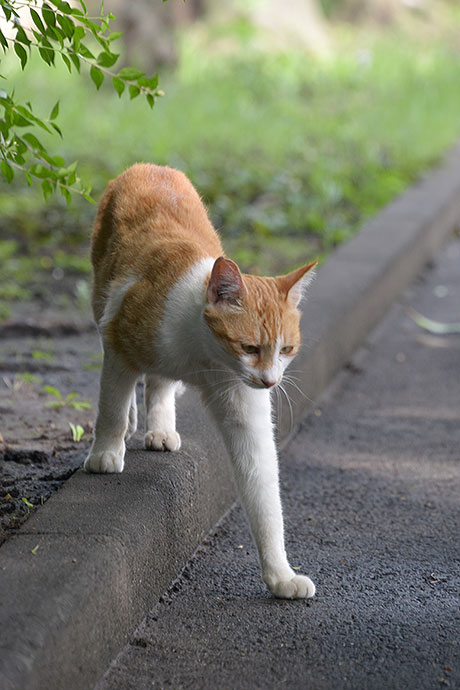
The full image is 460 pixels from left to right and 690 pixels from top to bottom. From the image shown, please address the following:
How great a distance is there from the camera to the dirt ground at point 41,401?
3.03 metres

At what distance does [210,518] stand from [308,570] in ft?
1.40

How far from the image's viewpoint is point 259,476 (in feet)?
9.07

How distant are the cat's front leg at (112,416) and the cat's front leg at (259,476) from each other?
0.29m

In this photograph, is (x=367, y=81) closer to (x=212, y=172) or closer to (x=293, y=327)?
(x=212, y=172)

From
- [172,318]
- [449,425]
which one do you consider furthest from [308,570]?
[449,425]

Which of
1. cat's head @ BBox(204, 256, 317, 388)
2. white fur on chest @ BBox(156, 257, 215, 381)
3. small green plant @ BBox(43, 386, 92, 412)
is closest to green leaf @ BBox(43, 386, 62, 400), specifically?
small green plant @ BBox(43, 386, 92, 412)

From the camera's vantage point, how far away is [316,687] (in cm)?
230

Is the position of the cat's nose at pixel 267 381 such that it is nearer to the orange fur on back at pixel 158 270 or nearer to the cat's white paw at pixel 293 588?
the orange fur on back at pixel 158 270

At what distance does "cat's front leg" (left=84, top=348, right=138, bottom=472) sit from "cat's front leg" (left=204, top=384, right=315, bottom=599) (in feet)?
0.96

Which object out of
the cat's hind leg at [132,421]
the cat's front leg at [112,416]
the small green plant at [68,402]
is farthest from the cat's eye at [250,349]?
the small green plant at [68,402]

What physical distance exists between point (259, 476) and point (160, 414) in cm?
59

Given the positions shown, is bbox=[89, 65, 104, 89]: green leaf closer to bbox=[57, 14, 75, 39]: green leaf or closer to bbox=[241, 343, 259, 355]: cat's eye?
bbox=[57, 14, 75, 39]: green leaf

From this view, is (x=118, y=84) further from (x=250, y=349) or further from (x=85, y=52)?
(x=250, y=349)

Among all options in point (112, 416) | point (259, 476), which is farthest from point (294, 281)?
point (112, 416)
